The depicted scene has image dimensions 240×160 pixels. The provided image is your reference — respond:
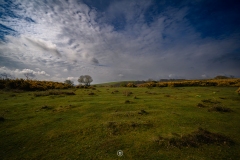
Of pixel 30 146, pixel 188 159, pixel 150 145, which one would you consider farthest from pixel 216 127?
pixel 30 146

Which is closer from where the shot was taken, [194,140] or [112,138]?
[194,140]

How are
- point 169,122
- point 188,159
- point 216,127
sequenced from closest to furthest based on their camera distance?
point 188,159 → point 216,127 → point 169,122

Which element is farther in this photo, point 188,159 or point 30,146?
point 30,146

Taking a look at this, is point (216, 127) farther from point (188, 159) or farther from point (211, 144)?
point (188, 159)

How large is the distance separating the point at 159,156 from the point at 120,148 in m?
2.21

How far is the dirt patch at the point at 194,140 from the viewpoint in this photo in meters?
7.41

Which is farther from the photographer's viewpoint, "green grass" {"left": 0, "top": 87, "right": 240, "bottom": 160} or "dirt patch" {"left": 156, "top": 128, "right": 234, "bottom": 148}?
"dirt patch" {"left": 156, "top": 128, "right": 234, "bottom": 148}

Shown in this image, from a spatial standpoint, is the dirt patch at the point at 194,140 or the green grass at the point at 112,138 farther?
the dirt patch at the point at 194,140

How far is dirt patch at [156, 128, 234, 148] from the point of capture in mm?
7405

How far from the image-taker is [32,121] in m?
11.1

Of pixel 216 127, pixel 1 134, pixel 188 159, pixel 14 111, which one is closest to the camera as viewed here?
pixel 188 159

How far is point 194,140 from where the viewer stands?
25.4 ft

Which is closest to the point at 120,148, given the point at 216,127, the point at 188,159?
the point at 188,159

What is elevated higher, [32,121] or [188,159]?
[32,121]
